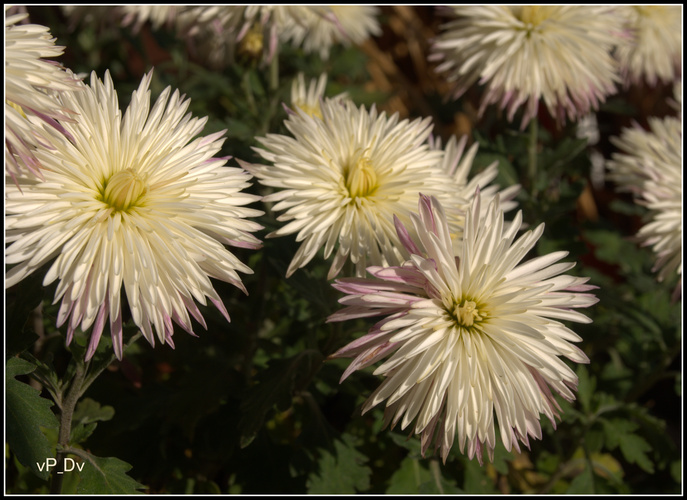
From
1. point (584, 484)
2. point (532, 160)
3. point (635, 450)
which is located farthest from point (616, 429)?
point (532, 160)

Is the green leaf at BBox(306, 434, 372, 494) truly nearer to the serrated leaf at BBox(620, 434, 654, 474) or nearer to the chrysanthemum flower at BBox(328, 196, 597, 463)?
the chrysanthemum flower at BBox(328, 196, 597, 463)

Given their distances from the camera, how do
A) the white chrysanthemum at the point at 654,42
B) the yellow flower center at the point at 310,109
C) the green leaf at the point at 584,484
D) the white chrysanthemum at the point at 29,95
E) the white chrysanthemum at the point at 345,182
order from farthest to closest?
1. the white chrysanthemum at the point at 654,42
2. the green leaf at the point at 584,484
3. the yellow flower center at the point at 310,109
4. the white chrysanthemum at the point at 345,182
5. the white chrysanthemum at the point at 29,95

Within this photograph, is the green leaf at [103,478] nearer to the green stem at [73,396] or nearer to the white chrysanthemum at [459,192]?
the green stem at [73,396]

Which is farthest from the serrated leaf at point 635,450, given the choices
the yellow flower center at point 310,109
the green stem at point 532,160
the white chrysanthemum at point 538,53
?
the yellow flower center at point 310,109

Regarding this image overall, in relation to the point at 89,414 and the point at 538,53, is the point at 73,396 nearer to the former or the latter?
the point at 89,414

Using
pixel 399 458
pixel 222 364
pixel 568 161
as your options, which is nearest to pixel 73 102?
pixel 222 364

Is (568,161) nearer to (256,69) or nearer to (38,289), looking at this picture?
(256,69)
